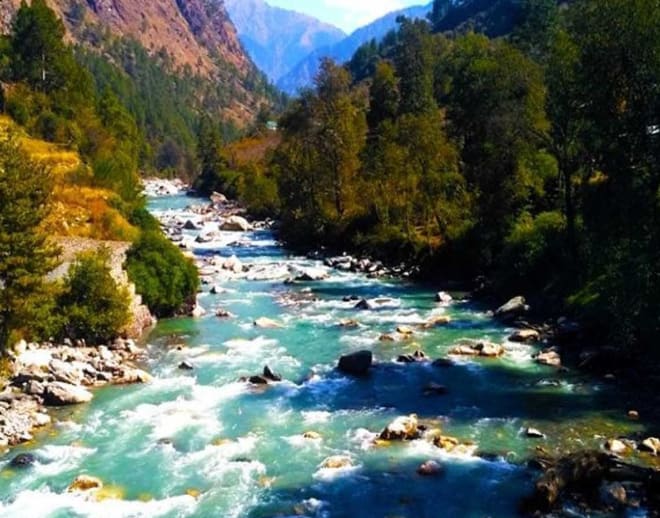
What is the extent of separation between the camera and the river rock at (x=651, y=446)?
2227cm

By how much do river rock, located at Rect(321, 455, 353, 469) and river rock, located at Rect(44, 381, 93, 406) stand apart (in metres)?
10.8

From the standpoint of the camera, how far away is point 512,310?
40.6 meters

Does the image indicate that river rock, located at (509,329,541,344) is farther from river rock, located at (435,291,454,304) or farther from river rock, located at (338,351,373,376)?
river rock, located at (435,291,454,304)

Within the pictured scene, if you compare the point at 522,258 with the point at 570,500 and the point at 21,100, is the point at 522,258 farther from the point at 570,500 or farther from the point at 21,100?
the point at 21,100

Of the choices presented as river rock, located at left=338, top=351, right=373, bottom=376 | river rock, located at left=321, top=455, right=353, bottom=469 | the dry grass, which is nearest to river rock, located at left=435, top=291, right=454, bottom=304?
river rock, located at left=338, top=351, right=373, bottom=376

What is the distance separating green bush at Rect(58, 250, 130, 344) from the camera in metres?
34.2

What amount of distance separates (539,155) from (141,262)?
27057 mm

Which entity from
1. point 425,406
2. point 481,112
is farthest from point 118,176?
point 425,406

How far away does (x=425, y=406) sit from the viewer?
27.6 meters

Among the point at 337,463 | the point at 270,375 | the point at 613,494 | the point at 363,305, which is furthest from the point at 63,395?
the point at 363,305

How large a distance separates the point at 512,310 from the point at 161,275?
1966cm

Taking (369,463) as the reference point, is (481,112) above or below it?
above

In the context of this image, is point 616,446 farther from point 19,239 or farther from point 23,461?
point 19,239

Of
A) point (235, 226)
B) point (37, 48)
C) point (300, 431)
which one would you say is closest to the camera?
point (300, 431)
